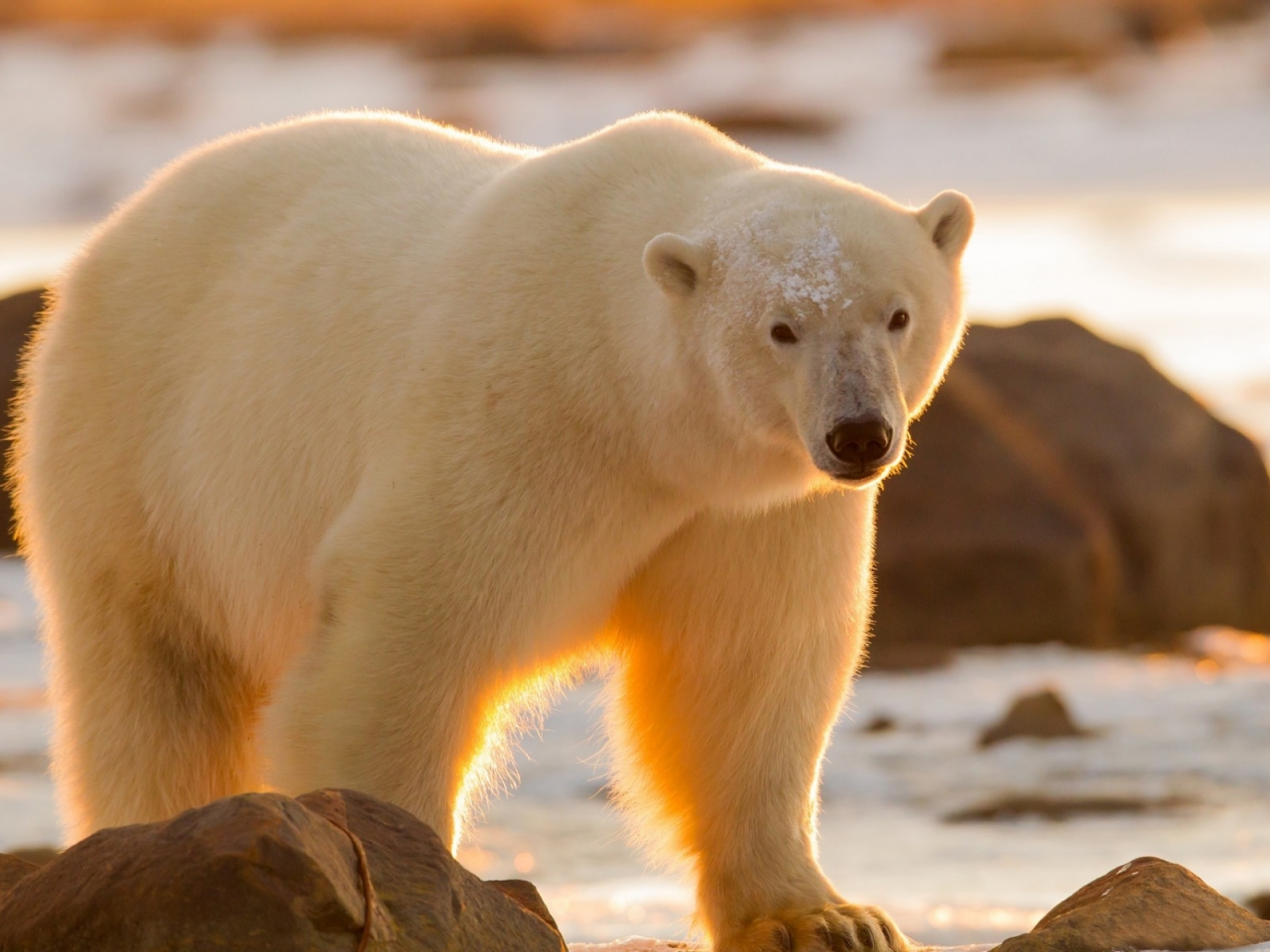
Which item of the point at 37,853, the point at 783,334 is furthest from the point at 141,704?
the point at 37,853

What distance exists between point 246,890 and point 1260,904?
162 inches

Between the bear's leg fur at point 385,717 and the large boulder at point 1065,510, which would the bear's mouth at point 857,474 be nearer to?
the bear's leg fur at point 385,717

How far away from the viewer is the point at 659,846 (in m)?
4.68

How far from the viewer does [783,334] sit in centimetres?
368

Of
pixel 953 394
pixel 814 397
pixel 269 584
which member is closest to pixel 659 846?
pixel 269 584

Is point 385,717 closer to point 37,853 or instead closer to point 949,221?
point 949,221

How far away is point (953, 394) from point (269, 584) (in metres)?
7.39

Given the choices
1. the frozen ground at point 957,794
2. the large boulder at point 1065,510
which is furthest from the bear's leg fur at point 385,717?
the large boulder at point 1065,510

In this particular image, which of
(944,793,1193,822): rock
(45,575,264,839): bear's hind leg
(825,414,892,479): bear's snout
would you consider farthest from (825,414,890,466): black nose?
(944,793,1193,822): rock

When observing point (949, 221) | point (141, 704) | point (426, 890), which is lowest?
point (426, 890)

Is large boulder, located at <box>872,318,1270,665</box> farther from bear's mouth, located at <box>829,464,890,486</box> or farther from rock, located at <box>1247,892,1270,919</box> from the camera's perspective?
bear's mouth, located at <box>829,464,890,486</box>

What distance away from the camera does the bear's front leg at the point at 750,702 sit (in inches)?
163

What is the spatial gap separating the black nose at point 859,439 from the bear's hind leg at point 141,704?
184 cm

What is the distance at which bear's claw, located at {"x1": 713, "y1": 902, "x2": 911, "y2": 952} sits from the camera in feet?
14.3
